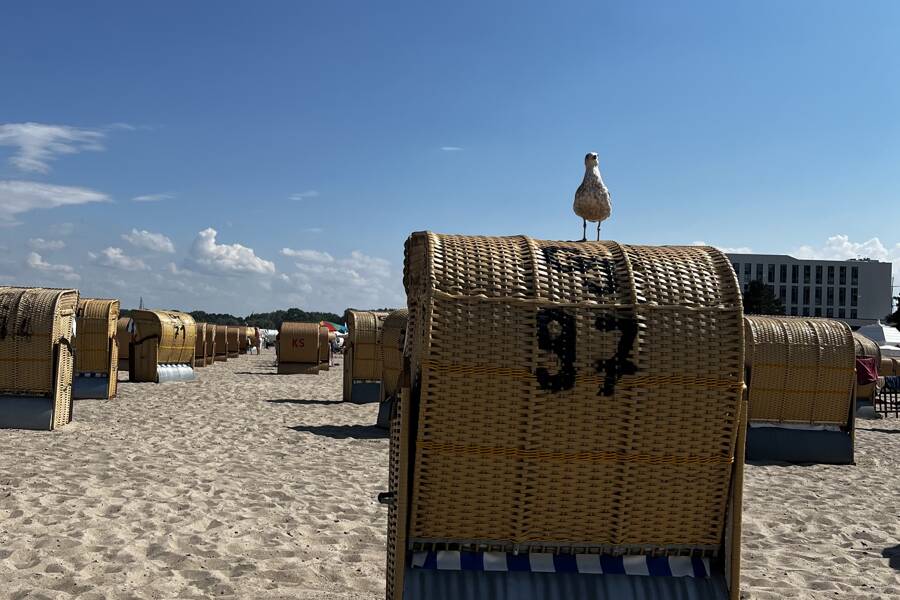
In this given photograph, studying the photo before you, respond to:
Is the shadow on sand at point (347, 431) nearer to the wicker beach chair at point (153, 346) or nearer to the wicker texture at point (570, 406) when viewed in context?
the wicker texture at point (570, 406)

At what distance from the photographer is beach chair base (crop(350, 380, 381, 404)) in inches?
711

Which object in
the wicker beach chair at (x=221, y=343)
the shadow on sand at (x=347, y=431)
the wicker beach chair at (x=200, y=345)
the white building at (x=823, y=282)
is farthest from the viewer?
the white building at (x=823, y=282)

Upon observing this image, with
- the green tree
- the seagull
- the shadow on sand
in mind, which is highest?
the green tree

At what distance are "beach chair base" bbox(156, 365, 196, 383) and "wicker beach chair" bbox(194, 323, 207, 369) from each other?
27.4ft

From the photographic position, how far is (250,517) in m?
6.83

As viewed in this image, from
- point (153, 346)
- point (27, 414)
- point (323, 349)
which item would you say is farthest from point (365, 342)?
point (323, 349)

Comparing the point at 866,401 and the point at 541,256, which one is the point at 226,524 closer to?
the point at 541,256

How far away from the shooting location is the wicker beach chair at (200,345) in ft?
104

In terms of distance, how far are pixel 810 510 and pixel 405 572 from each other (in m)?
6.19

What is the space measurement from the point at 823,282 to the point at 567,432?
111784mm

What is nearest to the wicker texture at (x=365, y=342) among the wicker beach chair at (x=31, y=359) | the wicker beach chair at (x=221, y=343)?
the wicker beach chair at (x=31, y=359)

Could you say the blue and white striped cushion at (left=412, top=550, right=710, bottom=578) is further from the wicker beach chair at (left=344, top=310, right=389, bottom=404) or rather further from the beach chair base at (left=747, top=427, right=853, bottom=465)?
the wicker beach chair at (left=344, top=310, right=389, bottom=404)

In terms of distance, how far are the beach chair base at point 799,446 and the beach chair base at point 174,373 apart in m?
15.2

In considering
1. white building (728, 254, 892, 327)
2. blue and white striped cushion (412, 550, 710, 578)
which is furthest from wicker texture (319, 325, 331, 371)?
white building (728, 254, 892, 327)
